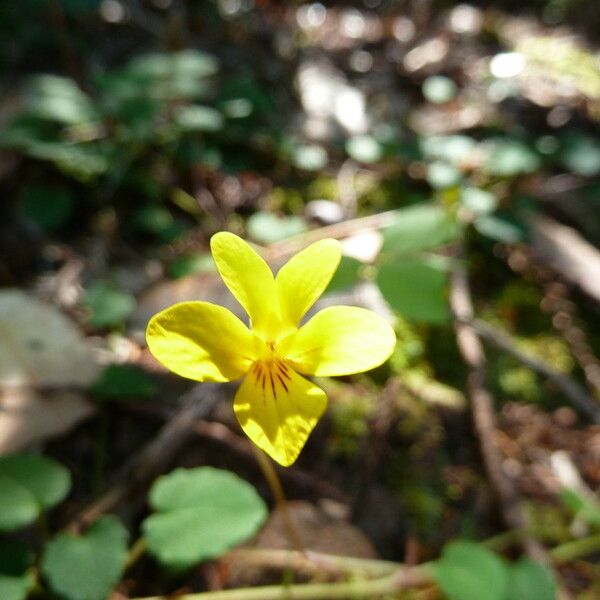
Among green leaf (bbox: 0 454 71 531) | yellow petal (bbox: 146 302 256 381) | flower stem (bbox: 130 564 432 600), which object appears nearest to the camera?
yellow petal (bbox: 146 302 256 381)

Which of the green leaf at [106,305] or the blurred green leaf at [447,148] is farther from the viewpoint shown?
the blurred green leaf at [447,148]

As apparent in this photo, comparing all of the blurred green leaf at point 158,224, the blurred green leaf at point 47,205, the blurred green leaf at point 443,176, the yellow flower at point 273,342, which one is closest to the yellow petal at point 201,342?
the yellow flower at point 273,342

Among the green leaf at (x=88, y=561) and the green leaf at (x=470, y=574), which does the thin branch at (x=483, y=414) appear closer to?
the green leaf at (x=470, y=574)

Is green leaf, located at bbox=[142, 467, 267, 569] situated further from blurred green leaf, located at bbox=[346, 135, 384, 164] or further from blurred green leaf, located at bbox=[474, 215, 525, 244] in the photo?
blurred green leaf, located at bbox=[346, 135, 384, 164]

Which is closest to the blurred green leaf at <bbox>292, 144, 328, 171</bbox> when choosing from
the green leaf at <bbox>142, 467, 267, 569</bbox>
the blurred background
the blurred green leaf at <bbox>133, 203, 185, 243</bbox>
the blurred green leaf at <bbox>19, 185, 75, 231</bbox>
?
the blurred background

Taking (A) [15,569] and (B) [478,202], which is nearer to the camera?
(A) [15,569]

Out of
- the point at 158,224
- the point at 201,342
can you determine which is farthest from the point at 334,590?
the point at 158,224

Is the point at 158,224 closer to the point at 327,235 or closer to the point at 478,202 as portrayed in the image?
the point at 327,235
